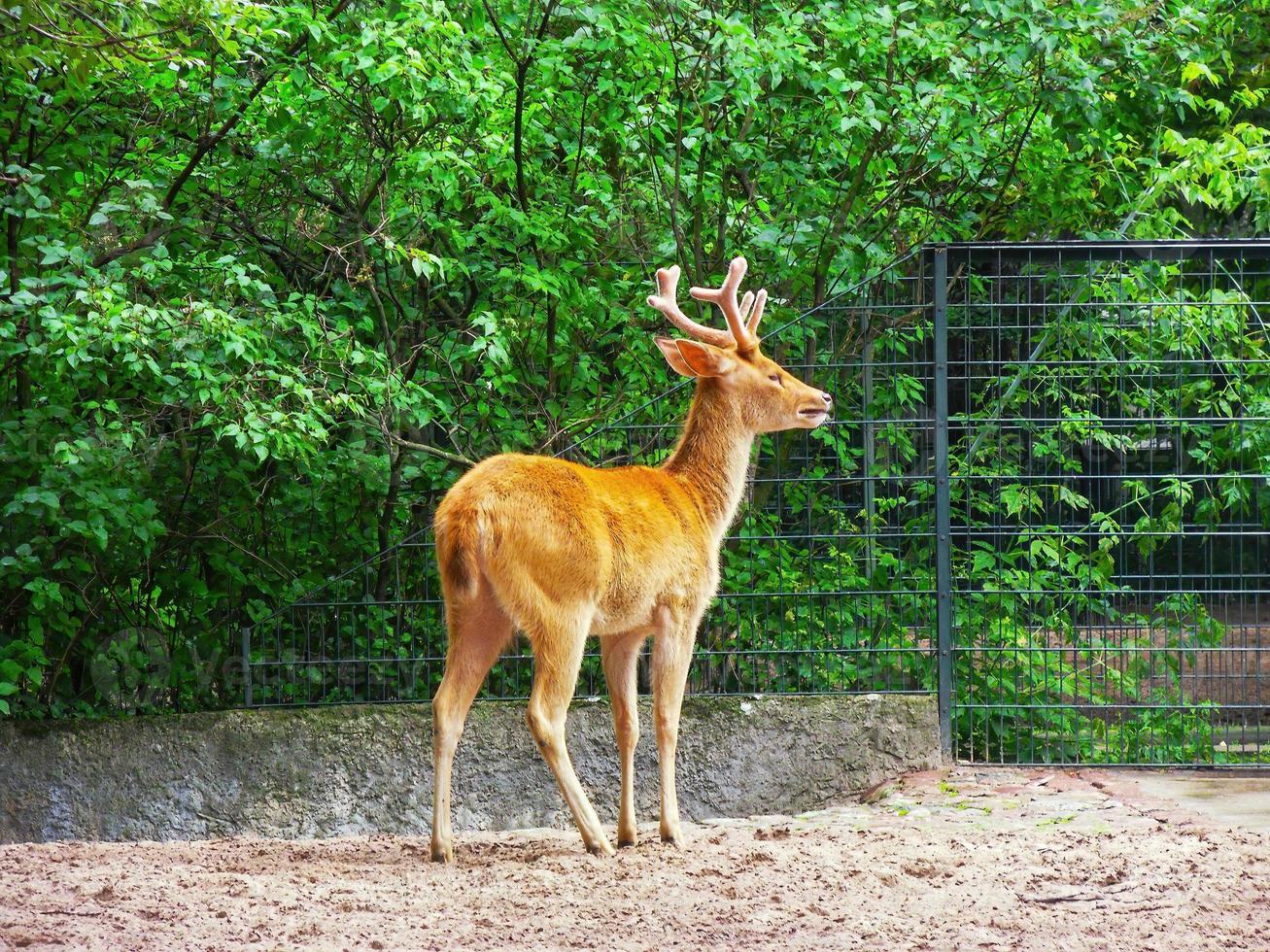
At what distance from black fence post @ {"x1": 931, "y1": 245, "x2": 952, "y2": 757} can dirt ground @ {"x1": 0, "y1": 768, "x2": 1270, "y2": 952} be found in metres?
1.13

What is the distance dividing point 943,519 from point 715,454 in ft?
5.19

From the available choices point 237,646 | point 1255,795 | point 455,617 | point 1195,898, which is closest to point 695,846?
point 455,617

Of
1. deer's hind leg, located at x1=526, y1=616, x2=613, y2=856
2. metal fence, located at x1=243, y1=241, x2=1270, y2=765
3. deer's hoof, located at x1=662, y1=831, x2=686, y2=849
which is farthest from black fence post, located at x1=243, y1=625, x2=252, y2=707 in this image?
deer's hoof, located at x1=662, y1=831, x2=686, y2=849

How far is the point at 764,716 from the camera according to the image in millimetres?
7508

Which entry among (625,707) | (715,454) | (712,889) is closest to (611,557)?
(625,707)

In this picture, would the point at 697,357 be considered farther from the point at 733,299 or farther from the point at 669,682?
the point at 669,682

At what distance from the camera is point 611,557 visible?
5.73m

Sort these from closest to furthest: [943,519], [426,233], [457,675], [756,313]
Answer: [457,675] → [756,313] → [943,519] → [426,233]

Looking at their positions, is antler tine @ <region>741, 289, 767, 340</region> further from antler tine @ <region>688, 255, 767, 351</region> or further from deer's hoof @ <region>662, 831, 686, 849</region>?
deer's hoof @ <region>662, 831, 686, 849</region>

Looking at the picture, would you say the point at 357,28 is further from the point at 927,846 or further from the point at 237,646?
the point at 927,846

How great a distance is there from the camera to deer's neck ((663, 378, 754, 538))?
6.42 m

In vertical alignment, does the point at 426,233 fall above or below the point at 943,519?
above

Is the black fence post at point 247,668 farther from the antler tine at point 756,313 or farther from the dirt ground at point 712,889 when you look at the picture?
the antler tine at point 756,313

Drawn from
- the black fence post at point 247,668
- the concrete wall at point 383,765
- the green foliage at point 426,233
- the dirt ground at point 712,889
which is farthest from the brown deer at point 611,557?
the black fence post at point 247,668
